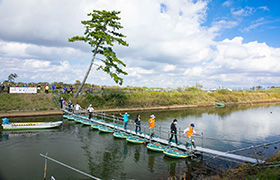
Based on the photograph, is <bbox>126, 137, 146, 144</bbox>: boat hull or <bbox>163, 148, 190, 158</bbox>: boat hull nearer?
<bbox>163, 148, 190, 158</bbox>: boat hull

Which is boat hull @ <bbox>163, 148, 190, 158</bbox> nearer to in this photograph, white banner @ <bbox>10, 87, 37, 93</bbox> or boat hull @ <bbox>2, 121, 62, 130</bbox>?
boat hull @ <bbox>2, 121, 62, 130</bbox>

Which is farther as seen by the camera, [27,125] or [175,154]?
[27,125]

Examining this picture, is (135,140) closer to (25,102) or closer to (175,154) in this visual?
(175,154)

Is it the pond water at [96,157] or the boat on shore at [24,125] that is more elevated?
the boat on shore at [24,125]

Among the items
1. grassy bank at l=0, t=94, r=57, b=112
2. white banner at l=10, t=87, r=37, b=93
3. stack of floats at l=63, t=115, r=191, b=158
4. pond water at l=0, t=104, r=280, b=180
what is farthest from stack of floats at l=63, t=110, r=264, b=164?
white banner at l=10, t=87, r=37, b=93

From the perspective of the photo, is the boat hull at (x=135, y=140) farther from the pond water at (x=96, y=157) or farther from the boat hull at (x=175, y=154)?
the boat hull at (x=175, y=154)

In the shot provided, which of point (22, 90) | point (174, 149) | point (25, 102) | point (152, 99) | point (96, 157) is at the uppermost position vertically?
point (22, 90)

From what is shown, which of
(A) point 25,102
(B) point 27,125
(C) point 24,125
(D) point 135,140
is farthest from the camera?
(A) point 25,102

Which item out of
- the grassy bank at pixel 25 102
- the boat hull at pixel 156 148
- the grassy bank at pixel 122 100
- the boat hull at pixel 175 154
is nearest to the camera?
the boat hull at pixel 175 154

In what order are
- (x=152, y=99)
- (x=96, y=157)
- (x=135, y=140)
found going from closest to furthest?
(x=96, y=157) < (x=135, y=140) < (x=152, y=99)


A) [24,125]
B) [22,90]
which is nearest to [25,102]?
[22,90]

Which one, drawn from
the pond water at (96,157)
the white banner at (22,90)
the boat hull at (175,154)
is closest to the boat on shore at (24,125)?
the pond water at (96,157)

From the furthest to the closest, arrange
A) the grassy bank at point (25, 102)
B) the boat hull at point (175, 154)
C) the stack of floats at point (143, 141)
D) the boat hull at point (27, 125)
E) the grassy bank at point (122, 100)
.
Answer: the grassy bank at point (122, 100) < the grassy bank at point (25, 102) < the boat hull at point (27, 125) < the stack of floats at point (143, 141) < the boat hull at point (175, 154)

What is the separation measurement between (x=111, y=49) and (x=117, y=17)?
6.07 m
